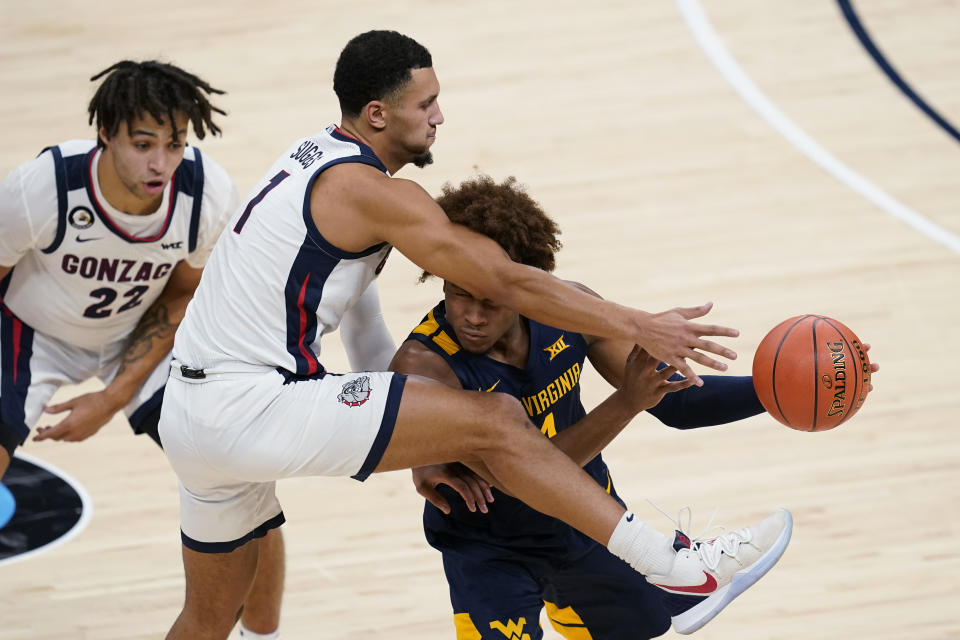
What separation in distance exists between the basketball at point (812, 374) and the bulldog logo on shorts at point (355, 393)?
1.18 m

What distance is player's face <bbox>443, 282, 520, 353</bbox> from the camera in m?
3.96

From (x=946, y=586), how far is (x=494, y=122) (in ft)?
15.7

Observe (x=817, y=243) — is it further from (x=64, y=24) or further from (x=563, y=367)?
(x=64, y=24)

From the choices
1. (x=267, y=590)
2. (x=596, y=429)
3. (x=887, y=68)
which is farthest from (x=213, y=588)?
(x=887, y=68)

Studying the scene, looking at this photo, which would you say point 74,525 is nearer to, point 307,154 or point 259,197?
point 259,197

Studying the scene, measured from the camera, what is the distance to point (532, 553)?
4.27 meters

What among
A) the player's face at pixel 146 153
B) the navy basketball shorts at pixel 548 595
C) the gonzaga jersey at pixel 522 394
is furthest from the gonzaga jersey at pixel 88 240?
the navy basketball shorts at pixel 548 595

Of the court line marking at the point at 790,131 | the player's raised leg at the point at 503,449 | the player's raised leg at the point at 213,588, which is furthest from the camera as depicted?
the court line marking at the point at 790,131

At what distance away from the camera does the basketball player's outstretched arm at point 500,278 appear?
369cm

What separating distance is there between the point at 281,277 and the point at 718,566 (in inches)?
58.7

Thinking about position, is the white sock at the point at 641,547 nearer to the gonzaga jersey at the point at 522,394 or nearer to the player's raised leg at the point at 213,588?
the gonzaga jersey at the point at 522,394

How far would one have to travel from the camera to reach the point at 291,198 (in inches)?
151

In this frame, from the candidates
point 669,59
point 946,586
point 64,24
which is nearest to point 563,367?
point 946,586

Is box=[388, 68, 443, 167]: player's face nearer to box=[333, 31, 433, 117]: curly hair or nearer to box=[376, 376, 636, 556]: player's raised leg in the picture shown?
box=[333, 31, 433, 117]: curly hair
